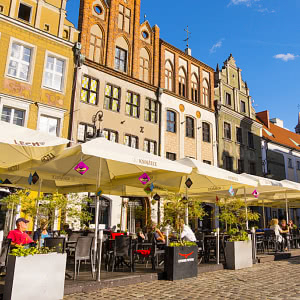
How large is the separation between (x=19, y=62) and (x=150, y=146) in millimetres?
9793

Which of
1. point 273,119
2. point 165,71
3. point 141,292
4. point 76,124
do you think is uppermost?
point 273,119

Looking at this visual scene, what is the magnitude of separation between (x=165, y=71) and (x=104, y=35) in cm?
578

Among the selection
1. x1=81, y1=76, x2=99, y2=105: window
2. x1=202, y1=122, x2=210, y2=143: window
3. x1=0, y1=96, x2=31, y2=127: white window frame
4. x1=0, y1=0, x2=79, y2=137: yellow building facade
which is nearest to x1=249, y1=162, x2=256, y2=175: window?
x1=202, y1=122, x2=210, y2=143: window

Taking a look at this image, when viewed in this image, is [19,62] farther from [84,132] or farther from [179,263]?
[179,263]

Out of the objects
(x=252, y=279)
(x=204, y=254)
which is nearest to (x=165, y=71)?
(x=204, y=254)

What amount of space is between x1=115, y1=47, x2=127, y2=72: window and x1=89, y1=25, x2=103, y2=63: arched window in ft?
4.74

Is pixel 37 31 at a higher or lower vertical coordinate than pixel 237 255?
higher

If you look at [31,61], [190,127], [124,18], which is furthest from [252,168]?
[31,61]

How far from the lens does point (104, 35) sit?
68.2 ft

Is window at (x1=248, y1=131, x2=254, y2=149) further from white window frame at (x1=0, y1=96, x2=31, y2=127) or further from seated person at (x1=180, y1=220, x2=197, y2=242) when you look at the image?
seated person at (x1=180, y1=220, x2=197, y2=242)

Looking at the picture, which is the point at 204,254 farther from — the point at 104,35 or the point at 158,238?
the point at 104,35

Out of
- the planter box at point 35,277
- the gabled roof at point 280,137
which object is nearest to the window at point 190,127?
the gabled roof at point 280,137

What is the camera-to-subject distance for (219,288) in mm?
7051

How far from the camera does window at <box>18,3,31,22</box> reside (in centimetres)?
1759
